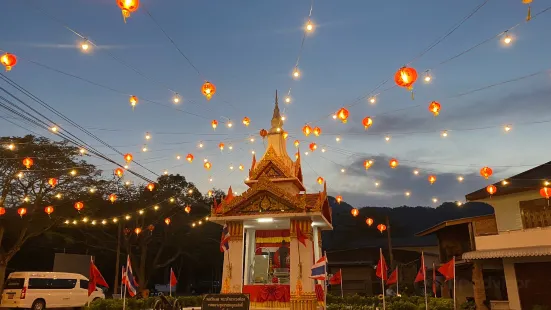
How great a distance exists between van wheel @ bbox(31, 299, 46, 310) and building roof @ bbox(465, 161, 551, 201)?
878 inches

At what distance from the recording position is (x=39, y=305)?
1983cm

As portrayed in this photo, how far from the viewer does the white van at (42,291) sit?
19.4 meters

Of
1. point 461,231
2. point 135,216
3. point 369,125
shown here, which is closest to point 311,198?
point 369,125

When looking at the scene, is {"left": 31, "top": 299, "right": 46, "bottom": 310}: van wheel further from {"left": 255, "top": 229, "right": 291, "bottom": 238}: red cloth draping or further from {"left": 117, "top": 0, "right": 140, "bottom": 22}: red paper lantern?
{"left": 117, "top": 0, "right": 140, "bottom": 22}: red paper lantern

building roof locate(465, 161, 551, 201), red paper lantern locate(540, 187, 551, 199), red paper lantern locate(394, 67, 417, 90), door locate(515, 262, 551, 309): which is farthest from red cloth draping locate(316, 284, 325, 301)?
red paper lantern locate(540, 187, 551, 199)

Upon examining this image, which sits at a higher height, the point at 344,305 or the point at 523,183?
the point at 523,183

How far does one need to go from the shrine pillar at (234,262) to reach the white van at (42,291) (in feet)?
31.7

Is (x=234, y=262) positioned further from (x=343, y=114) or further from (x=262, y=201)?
(x=343, y=114)

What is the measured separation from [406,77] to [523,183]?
1293 centimetres

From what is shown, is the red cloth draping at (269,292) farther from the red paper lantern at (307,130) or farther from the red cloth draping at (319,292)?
the red paper lantern at (307,130)

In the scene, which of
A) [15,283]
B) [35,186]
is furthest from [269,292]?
[35,186]

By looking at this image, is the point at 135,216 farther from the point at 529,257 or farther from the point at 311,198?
the point at 529,257

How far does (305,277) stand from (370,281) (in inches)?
789

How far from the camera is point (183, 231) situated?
3866 cm
